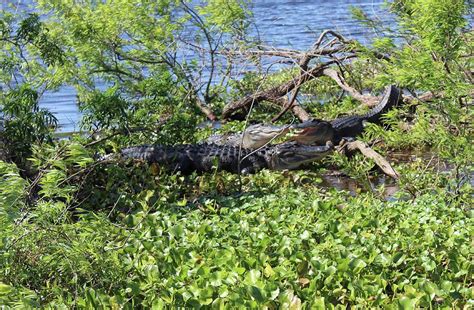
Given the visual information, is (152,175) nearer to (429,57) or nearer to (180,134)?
(180,134)

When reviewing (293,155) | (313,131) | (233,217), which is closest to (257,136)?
(313,131)

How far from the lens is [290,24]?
18.5m

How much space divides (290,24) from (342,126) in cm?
1025

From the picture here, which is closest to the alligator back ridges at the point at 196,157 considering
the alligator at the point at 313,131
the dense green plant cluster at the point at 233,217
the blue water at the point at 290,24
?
the dense green plant cluster at the point at 233,217

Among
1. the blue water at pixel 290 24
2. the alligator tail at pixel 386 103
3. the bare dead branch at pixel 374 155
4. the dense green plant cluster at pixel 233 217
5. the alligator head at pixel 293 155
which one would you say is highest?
the dense green plant cluster at pixel 233 217

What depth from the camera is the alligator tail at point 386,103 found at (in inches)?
352

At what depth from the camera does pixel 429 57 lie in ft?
15.7

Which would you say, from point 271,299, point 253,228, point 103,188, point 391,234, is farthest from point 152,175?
point 271,299

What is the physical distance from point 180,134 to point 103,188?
38.2 inches

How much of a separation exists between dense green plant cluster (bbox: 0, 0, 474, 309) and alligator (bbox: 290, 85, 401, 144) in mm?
577

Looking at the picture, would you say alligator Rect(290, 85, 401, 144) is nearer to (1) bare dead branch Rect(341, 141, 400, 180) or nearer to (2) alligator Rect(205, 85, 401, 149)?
(2) alligator Rect(205, 85, 401, 149)

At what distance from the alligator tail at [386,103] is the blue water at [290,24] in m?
2.63

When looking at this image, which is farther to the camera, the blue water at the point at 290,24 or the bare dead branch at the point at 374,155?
the blue water at the point at 290,24

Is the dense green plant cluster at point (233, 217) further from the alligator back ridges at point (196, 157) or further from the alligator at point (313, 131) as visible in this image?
the alligator at point (313, 131)
